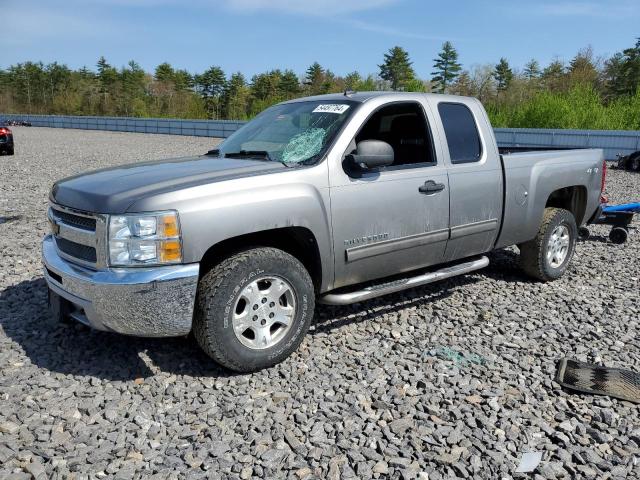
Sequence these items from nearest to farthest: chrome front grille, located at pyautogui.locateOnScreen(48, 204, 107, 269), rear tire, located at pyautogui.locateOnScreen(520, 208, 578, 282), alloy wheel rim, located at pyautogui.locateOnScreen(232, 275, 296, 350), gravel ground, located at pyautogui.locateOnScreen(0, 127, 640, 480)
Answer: gravel ground, located at pyautogui.locateOnScreen(0, 127, 640, 480), chrome front grille, located at pyautogui.locateOnScreen(48, 204, 107, 269), alloy wheel rim, located at pyautogui.locateOnScreen(232, 275, 296, 350), rear tire, located at pyautogui.locateOnScreen(520, 208, 578, 282)

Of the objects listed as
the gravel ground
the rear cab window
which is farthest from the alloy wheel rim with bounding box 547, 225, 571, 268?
the rear cab window

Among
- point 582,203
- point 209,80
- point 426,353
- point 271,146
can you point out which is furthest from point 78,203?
point 209,80

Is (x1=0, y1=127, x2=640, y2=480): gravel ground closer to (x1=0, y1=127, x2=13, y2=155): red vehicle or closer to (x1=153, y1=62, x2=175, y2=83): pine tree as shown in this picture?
(x1=0, y1=127, x2=13, y2=155): red vehicle

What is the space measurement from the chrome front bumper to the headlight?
0.06 metres

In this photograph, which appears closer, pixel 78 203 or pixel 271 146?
pixel 78 203

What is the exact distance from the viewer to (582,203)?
6.17m

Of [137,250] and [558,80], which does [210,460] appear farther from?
[558,80]

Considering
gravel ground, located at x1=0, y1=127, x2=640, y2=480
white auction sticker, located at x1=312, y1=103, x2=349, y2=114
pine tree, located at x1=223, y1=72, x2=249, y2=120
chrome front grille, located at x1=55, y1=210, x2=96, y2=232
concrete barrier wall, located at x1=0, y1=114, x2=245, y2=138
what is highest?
pine tree, located at x1=223, y1=72, x2=249, y2=120

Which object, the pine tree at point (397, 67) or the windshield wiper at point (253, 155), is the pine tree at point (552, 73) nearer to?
the pine tree at point (397, 67)

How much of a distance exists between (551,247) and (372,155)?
9.76ft

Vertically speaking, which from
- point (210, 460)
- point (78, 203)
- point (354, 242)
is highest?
point (78, 203)

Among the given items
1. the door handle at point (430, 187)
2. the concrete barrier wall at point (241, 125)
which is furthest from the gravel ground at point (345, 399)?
the concrete barrier wall at point (241, 125)

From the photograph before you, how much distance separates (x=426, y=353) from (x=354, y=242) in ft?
3.28

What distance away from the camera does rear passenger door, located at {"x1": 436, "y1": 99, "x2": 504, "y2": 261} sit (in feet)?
15.4
